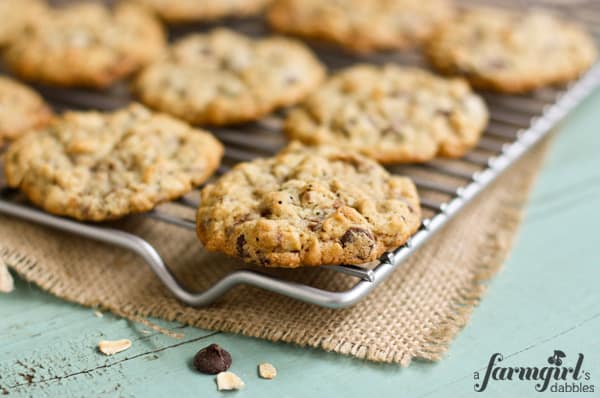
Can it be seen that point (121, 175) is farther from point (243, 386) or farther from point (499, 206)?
point (499, 206)

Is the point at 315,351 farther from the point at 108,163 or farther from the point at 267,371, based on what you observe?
the point at 108,163

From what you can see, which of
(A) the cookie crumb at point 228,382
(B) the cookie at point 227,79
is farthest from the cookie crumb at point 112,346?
(B) the cookie at point 227,79

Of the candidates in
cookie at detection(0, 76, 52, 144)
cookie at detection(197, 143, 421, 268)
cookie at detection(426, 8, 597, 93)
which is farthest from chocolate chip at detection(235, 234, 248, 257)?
cookie at detection(426, 8, 597, 93)

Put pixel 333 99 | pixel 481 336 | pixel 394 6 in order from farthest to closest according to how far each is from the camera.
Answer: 1. pixel 394 6
2. pixel 333 99
3. pixel 481 336

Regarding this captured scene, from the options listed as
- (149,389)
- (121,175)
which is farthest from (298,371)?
(121,175)

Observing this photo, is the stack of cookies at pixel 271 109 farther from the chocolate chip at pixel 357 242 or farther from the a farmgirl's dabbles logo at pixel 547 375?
the a farmgirl's dabbles logo at pixel 547 375

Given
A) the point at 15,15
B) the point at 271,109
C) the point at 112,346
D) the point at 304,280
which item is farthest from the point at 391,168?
the point at 15,15

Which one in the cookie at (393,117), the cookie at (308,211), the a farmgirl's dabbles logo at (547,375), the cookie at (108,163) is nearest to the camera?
the a farmgirl's dabbles logo at (547,375)
